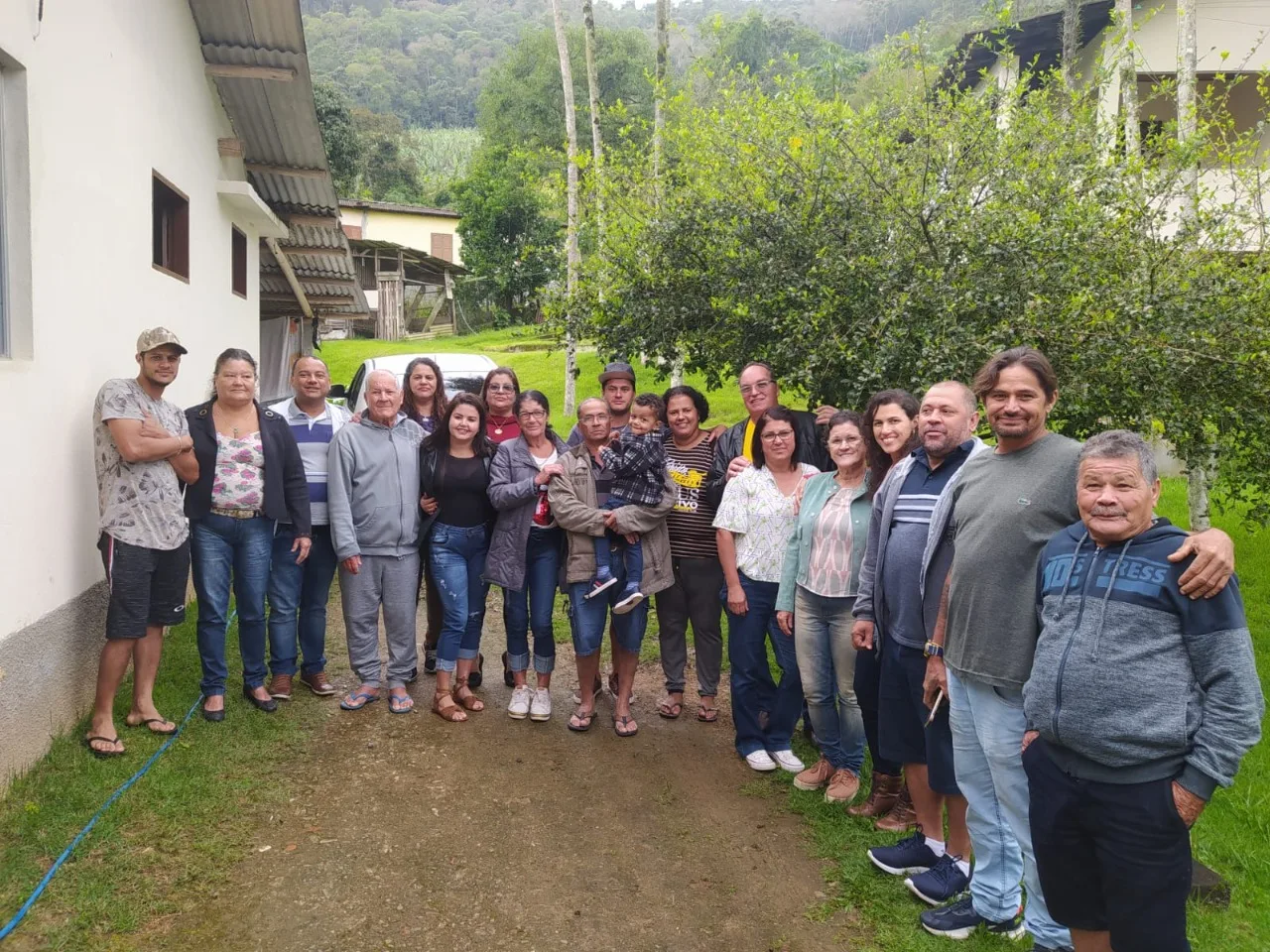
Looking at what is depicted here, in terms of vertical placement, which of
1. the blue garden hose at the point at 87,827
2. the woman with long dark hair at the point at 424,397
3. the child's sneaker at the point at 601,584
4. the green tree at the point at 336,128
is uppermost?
the green tree at the point at 336,128

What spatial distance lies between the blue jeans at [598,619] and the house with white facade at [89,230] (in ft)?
8.89

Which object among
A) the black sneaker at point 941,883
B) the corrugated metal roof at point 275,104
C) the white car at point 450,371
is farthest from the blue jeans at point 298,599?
the white car at point 450,371

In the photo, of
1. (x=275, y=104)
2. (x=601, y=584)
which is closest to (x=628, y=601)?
(x=601, y=584)

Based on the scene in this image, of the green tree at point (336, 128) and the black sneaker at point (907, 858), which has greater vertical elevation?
the green tree at point (336, 128)

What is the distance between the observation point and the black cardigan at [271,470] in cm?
512

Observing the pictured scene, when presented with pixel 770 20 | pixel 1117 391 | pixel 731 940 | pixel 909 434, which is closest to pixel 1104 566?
pixel 909 434

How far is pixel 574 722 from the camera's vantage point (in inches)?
216

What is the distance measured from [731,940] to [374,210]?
35.1 metres

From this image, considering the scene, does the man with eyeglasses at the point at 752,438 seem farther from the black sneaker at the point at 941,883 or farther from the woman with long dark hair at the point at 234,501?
the woman with long dark hair at the point at 234,501

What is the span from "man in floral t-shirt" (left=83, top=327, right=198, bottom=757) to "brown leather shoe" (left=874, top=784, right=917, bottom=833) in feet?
12.3

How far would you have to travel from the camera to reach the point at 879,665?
4.25 m

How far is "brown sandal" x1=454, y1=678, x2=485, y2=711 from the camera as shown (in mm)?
5688

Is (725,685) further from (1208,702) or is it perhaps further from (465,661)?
(1208,702)

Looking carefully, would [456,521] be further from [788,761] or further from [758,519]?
[788,761]
